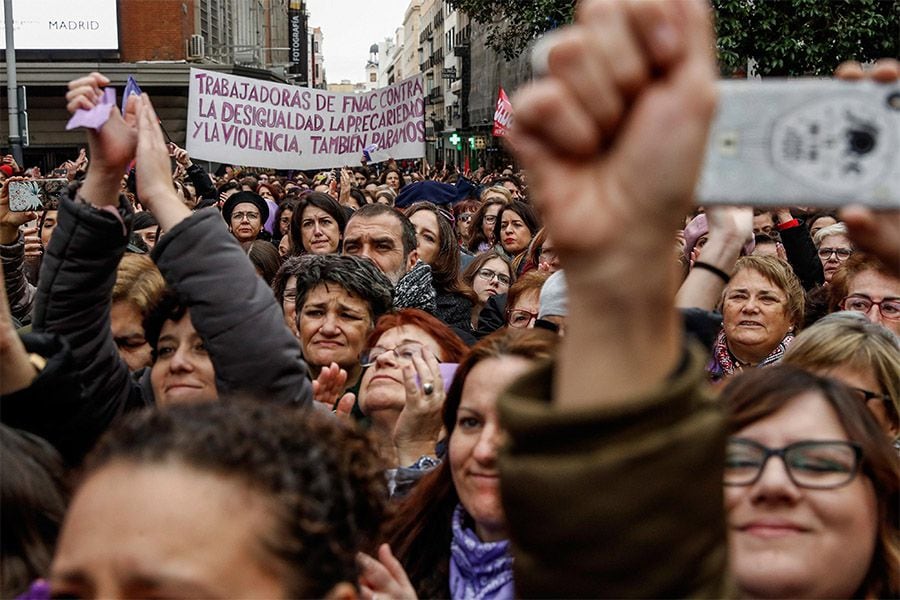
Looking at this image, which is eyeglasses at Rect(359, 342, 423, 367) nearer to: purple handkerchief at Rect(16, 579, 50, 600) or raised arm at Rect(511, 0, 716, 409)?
purple handkerchief at Rect(16, 579, 50, 600)

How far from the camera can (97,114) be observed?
2.59 meters

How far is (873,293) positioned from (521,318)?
59.3 inches

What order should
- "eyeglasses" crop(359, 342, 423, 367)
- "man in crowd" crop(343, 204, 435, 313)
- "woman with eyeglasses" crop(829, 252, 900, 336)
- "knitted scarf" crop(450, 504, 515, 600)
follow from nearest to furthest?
"knitted scarf" crop(450, 504, 515, 600)
"eyeglasses" crop(359, 342, 423, 367)
"woman with eyeglasses" crop(829, 252, 900, 336)
"man in crowd" crop(343, 204, 435, 313)

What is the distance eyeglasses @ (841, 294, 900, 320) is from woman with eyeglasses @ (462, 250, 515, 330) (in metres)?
2.27

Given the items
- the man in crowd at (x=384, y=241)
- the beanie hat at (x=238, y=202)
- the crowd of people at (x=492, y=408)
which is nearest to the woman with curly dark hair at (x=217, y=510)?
the crowd of people at (x=492, y=408)

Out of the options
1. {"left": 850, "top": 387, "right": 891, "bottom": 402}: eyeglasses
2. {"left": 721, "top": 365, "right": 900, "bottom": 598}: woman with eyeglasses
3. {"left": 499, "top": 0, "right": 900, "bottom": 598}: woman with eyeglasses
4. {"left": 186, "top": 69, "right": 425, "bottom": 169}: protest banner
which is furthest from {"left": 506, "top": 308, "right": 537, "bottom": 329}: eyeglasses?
{"left": 186, "top": 69, "right": 425, "bottom": 169}: protest banner

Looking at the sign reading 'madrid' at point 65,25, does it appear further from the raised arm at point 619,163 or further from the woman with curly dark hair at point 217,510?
the raised arm at point 619,163

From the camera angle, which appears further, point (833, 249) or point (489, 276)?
point (833, 249)

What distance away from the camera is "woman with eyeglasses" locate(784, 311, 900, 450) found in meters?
3.04

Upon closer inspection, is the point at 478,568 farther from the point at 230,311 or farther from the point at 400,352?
the point at 400,352

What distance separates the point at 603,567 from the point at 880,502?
1.21m

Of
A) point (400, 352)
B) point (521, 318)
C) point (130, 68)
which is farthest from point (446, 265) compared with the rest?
point (130, 68)

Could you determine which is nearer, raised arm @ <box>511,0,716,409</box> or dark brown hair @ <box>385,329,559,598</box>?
raised arm @ <box>511,0,716,409</box>

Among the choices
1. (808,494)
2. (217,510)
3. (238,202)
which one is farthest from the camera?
(238,202)
